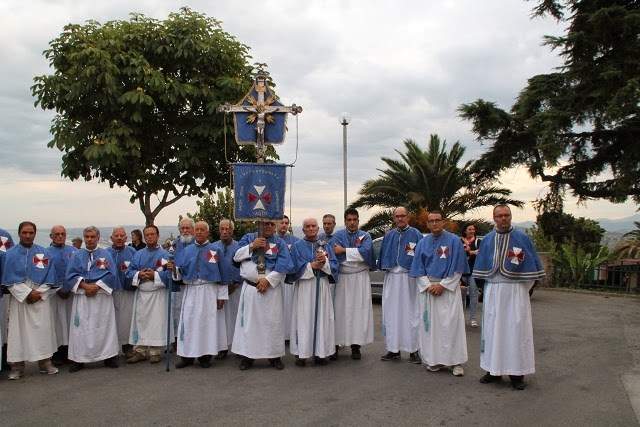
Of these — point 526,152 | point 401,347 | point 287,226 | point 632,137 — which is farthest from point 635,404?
point 526,152

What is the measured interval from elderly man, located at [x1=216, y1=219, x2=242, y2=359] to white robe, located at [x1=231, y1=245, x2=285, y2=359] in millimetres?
332

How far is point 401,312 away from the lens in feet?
26.2

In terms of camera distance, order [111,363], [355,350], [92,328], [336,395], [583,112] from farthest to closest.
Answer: [583,112]
[355,350]
[111,363]
[92,328]
[336,395]

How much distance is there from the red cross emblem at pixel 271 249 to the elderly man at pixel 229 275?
1.96ft

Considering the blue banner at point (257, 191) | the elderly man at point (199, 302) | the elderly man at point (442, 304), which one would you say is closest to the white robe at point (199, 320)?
the elderly man at point (199, 302)

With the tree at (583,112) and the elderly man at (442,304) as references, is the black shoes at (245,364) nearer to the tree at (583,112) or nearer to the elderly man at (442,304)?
the elderly man at (442,304)

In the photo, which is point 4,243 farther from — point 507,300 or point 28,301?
point 507,300

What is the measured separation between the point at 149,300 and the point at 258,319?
5.25ft

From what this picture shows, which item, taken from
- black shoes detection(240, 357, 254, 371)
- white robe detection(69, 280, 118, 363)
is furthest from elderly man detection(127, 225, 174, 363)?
black shoes detection(240, 357, 254, 371)

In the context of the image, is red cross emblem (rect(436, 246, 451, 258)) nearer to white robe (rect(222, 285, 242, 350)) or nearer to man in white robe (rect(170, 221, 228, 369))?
man in white robe (rect(170, 221, 228, 369))

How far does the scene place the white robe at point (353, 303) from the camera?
811cm

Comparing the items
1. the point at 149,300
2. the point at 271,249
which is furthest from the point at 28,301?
the point at 271,249

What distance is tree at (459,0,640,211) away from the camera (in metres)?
16.9

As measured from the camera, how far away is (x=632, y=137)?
17.6 m
